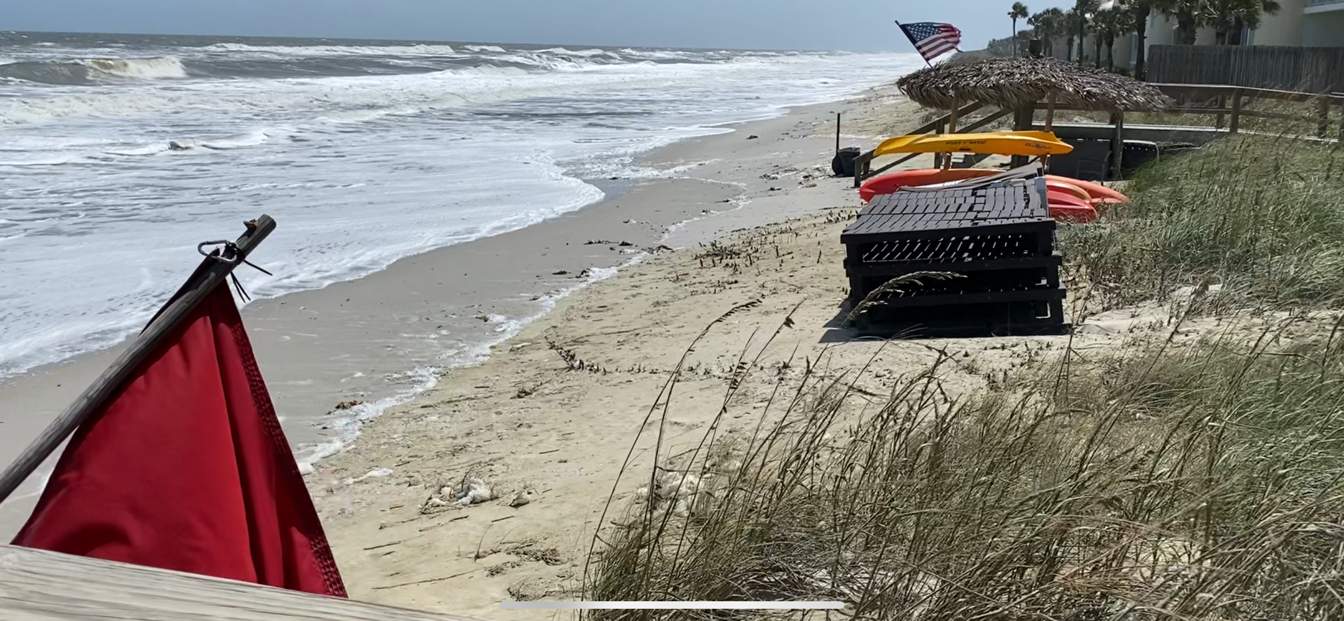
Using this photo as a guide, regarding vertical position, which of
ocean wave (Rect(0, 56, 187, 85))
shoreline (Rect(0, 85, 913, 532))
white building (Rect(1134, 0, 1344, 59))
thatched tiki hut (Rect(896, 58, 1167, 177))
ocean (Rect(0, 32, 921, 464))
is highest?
white building (Rect(1134, 0, 1344, 59))

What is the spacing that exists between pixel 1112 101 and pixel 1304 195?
7902 millimetres

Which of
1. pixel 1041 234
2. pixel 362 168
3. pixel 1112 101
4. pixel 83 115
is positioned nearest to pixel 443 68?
pixel 83 115

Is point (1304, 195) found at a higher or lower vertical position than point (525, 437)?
higher

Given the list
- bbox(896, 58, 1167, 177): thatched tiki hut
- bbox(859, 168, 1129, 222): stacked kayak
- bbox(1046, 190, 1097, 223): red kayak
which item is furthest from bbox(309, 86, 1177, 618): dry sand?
bbox(896, 58, 1167, 177): thatched tiki hut

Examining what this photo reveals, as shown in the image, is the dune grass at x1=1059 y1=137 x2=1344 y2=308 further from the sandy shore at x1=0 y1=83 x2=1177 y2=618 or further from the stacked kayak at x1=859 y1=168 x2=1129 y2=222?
the sandy shore at x1=0 y1=83 x2=1177 y2=618

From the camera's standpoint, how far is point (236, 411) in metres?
2.46

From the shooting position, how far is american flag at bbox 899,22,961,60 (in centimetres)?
1658

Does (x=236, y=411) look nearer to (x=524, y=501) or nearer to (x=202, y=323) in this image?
(x=202, y=323)

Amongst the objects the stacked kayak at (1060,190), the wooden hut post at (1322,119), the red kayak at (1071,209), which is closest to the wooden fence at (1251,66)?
the wooden hut post at (1322,119)

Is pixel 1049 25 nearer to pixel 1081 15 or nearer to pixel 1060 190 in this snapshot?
pixel 1081 15

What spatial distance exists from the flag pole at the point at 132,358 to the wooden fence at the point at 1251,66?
25687 millimetres

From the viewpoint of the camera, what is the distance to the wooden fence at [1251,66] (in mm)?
24125

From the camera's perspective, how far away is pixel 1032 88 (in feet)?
50.9

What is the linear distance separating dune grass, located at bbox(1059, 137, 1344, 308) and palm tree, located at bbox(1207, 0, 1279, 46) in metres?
26.1
